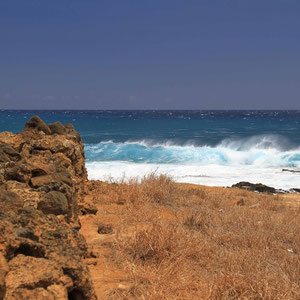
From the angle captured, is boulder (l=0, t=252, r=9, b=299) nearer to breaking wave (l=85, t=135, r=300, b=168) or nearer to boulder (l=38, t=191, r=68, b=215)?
boulder (l=38, t=191, r=68, b=215)

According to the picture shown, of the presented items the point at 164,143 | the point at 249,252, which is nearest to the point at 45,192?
the point at 249,252

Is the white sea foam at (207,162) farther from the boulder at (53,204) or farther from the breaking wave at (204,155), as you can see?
the boulder at (53,204)

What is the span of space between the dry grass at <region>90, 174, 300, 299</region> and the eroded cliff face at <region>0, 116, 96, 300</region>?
2.14 feet

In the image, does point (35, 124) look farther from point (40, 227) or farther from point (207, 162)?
point (207, 162)

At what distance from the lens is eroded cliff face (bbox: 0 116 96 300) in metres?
1.96

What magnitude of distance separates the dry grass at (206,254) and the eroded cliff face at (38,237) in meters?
0.65

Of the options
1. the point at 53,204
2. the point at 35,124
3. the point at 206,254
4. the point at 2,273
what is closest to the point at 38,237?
the point at 2,273

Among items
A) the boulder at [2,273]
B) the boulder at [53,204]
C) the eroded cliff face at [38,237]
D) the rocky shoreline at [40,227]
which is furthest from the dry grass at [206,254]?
the boulder at [2,273]

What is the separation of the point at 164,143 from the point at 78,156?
29716 millimetres

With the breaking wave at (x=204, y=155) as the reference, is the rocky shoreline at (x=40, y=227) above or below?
above

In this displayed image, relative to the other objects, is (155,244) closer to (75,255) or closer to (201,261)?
(201,261)

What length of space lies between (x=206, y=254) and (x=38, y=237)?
2.21m

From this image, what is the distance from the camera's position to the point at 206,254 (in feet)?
13.2

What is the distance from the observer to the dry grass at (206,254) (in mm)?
2963
